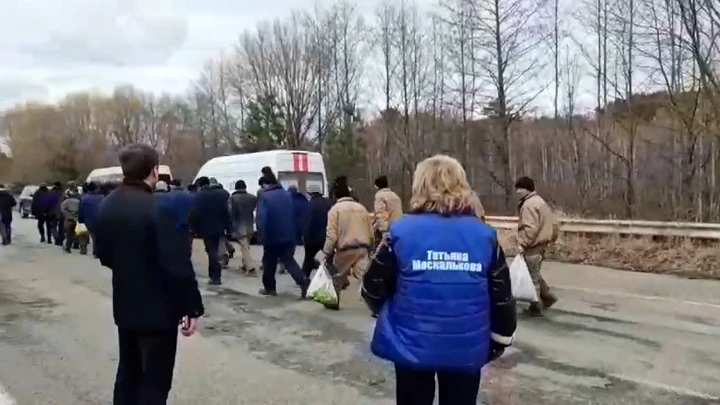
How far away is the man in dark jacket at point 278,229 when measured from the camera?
37.5 feet

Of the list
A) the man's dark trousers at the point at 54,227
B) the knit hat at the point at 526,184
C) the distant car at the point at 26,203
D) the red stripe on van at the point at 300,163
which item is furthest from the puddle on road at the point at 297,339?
the distant car at the point at 26,203

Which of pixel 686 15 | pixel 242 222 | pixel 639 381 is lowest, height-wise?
pixel 639 381

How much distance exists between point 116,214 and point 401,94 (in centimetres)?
3969

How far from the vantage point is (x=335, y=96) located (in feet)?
155

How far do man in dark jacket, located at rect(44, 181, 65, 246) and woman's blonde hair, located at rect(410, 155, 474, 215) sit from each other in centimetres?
2121

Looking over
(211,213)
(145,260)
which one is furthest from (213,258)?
(145,260)

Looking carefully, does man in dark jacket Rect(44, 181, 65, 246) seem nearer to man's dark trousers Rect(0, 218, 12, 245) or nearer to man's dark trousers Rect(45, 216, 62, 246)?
man's dark trousers Rect(45, 216, 62, 246)

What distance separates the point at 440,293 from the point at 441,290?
1 centimetres

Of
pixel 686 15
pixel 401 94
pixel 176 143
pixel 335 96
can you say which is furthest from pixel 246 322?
pixel 176 143

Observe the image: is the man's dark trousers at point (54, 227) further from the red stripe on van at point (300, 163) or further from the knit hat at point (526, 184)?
the knit hat at point (526, 184)

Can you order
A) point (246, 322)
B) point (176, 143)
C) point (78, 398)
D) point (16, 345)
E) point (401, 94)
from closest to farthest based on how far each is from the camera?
point (78, 398) < point (16, 345) < point (246, 322) < point (401, 94) < point (176, 143)

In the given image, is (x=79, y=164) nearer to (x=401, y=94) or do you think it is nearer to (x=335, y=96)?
(x=335, y=96)

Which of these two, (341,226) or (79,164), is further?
(79,164)

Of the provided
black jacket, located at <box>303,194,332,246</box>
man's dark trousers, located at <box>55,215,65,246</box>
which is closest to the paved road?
black jacket, located at <box>303,194,332,246</box>
